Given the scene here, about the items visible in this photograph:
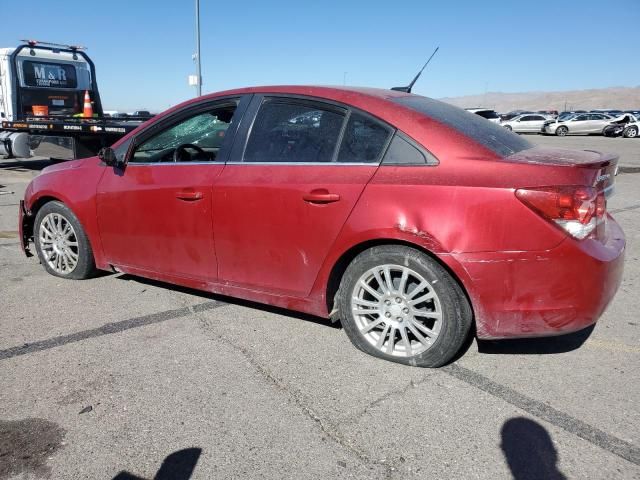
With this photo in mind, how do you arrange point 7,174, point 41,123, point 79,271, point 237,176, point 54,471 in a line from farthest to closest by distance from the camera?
point 7,174
point 41,123
point 79,271
point 237,176
point 54,471

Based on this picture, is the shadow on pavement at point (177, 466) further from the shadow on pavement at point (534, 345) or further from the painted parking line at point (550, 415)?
the shadow on pavement at point (534, 345)

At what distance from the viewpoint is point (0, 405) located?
283 centimetres

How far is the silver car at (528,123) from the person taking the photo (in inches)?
1516

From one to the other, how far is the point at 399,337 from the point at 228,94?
6.63ft

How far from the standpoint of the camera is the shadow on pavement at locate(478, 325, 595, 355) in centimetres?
350

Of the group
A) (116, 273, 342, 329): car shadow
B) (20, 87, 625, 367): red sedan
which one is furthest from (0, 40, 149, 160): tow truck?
(20, 87, 625, 367): red sedan

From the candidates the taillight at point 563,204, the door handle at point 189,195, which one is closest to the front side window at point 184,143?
the door handle at point 189,195

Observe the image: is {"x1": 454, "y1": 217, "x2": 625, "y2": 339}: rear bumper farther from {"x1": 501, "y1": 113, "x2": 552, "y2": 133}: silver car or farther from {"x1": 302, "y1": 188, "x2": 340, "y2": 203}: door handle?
{"x1": 501, "y1": 113, "x2": 552, "y2": 133}: silver car

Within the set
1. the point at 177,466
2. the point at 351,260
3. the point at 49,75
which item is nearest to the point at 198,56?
the point at 49,75

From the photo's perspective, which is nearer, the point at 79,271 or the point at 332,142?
the point at 332,142

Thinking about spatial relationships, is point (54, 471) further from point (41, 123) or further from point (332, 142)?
point (41, 123)

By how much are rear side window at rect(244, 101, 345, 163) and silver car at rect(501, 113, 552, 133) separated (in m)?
37.7

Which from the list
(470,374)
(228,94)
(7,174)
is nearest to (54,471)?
(470,374)

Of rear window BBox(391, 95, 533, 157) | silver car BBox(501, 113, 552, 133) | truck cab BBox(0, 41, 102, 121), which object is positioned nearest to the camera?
rear window BBox(391, 95, 533, 157)
